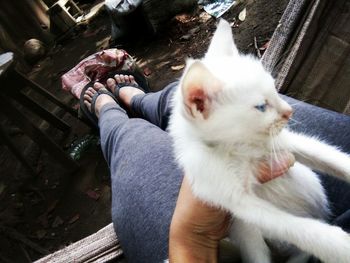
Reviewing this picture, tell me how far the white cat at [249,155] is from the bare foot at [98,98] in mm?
1882

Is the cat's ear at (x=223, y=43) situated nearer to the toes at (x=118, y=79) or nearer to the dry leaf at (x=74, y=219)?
the toes at (x=118, y=79)

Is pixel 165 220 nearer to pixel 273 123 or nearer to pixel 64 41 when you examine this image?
pixel 273 123

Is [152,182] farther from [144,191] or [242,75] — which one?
[242,75]

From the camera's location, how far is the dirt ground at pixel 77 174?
11.5ft

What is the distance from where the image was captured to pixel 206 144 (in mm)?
1388

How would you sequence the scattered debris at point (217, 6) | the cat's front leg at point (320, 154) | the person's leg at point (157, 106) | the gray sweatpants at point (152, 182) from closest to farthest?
the cat's front leg at point (320, 154) < the gray sweatpants at point (152, 182) < the person's leg at point (157, 106) < the scattered debris at point (217, 6)

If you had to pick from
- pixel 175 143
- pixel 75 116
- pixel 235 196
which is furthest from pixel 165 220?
pixel 75 116

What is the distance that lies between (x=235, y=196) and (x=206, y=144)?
197 millimetres

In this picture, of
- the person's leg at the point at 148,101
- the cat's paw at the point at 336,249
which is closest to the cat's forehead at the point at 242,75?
the cat's paw at the point at 336,249

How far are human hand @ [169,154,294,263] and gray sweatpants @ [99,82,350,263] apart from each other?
0.69 feet

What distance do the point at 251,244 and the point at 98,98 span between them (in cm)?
225

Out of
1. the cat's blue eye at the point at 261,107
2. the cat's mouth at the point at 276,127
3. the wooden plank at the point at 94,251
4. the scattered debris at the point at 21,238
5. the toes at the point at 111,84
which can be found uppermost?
the cat's blue eye at the point at 261,107

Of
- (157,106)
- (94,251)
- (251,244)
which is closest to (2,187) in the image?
(157,106)

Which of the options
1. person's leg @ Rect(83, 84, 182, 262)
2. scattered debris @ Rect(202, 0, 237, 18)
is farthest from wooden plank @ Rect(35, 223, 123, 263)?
scattered debris @ Rect(202, 0, 237, 18)
